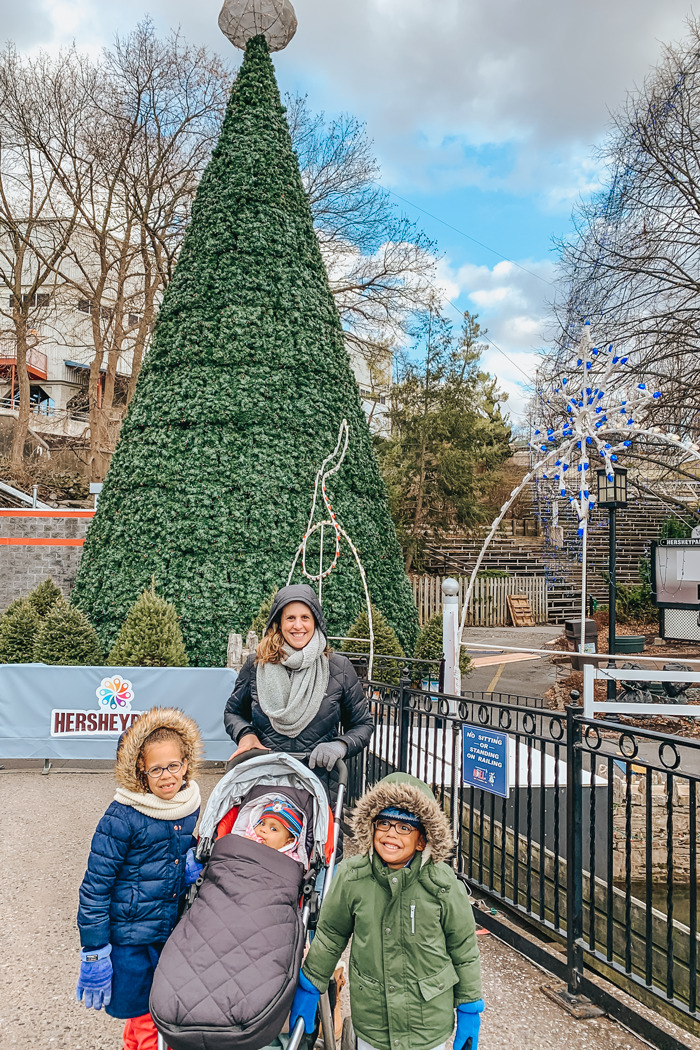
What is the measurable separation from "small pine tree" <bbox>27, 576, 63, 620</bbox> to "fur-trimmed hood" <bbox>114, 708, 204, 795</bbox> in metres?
8.24

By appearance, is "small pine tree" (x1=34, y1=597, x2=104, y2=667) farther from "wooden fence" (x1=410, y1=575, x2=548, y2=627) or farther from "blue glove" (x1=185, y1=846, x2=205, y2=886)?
"wooden fence" (x1=410, y1=575, x2=548, y2=627)

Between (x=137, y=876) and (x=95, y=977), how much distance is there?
332 mm

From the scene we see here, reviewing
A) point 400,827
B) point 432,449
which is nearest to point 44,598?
point 400,827

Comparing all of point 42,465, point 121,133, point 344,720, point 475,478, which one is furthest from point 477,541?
point 344,720

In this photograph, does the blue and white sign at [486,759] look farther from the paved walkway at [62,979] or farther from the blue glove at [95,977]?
the blue glove at [95,977]

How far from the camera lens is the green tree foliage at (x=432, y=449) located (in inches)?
889

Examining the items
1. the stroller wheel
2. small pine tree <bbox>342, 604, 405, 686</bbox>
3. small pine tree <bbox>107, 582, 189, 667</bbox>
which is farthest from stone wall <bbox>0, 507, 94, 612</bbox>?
the stroller wheel

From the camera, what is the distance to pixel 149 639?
829 cm

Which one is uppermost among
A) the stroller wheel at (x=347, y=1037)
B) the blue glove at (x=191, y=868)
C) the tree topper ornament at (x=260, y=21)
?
the tree topper ornament at (x=260, y=21)

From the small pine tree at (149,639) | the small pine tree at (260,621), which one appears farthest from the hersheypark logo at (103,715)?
the small pine tree at (260,621)

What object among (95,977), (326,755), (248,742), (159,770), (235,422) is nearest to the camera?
(95,977)

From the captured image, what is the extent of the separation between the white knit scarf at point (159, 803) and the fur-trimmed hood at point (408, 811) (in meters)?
0.77

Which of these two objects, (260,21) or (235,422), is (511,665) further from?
(260,21)

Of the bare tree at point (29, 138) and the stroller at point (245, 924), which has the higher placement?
the bare tree at point (29, 138)
